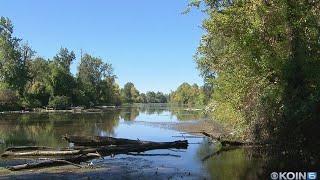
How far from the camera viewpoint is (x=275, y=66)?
24609mm

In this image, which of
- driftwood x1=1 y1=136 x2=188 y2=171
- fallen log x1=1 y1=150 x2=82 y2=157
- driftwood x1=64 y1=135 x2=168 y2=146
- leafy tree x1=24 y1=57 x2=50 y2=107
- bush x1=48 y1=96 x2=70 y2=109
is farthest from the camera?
bush x1=48 y1=96 x2=70 y2=109

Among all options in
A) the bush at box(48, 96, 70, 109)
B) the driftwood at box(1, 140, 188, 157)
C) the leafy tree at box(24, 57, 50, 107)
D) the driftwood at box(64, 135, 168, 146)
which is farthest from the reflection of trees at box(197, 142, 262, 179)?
the bush at box(48, 96, 70, 109)

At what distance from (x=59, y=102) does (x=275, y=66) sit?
100830 millimetres

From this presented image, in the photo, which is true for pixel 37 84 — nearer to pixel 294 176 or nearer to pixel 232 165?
pixel 232 165

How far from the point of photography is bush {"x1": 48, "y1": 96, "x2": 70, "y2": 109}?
388ft

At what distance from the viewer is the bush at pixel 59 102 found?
Result: 118 meters

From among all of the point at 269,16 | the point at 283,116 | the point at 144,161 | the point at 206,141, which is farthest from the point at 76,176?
the point at 206,141

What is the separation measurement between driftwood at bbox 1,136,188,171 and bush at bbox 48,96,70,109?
87263mm

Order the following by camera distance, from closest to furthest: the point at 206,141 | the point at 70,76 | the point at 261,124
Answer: the point at 261,124, the point at 206,141, the point at 70,76

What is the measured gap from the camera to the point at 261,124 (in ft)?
Answer: 85.8

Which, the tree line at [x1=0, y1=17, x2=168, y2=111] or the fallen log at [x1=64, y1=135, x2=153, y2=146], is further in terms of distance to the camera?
the tree line at [x1=0, y1=17, x2=168, y2=111]

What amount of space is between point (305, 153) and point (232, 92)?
5944 millimetres

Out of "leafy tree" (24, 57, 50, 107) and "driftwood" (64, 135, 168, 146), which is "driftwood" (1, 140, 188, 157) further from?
"leafy tree" (24, 57, 50, 107)

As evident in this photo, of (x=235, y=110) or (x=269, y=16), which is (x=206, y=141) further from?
(x=269, y=16)
